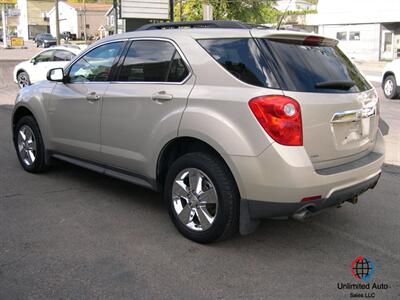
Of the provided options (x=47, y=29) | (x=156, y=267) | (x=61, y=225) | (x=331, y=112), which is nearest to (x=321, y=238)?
(x=331, y=112)

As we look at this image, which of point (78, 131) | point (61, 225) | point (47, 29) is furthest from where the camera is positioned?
point (47, 29)

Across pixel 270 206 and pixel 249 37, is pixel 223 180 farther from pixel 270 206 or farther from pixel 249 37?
pixel 249 37

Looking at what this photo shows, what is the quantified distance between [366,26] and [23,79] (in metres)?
26.8

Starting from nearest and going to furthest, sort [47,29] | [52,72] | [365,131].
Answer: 1. [365,131]
2. [52,72]
3. [47,29]

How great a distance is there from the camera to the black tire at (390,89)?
14125 mm

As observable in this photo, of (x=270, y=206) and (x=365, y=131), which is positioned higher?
(x=365, y=131)

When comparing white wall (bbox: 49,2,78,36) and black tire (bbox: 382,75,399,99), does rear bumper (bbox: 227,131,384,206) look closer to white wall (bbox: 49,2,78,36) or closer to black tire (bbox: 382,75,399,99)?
black tire (bbox: 382,75,399,99)

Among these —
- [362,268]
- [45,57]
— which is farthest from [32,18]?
[362,268]

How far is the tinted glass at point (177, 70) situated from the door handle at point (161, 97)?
143mm

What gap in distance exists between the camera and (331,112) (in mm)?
3797

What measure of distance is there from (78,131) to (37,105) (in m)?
0.95

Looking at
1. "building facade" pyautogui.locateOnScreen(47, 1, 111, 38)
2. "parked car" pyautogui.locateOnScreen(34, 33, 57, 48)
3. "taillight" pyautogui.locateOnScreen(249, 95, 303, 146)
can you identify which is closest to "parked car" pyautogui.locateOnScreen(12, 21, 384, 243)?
"taillight" pyautogui.locateOnScreen(249, 95, 303, 146)

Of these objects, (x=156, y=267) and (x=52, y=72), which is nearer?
(x=156, y=267)

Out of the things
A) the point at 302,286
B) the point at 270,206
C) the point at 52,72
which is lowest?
the point at 302,286
